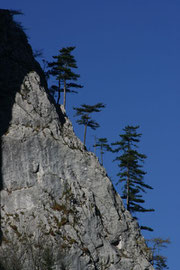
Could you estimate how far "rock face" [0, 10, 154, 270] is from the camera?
62656 millimetres

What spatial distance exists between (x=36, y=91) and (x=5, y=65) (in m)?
4.95

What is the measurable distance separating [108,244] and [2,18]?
3204 cm

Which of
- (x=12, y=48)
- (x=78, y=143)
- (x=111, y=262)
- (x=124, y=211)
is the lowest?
(x=111, y=262)

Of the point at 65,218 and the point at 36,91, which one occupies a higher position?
the point at 36,91

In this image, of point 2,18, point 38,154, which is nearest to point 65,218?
point 38,154

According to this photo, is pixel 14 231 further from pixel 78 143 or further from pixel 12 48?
pixel 12 48

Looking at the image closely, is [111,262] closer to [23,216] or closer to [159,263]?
[23,216]

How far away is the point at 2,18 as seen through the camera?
78.0 metres

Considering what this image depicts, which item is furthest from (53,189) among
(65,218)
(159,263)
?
(159,263)

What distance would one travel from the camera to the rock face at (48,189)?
62.7 meters

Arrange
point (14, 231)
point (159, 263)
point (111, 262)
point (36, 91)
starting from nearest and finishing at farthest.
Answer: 1. point (14, 231)
2. point (111, 262)
3. point (36, 91)
4. point (159, 263)

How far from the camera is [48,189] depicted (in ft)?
221

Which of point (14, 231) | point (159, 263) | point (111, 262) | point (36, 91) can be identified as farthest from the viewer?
point (159, 263)

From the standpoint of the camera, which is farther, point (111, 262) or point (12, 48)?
point (12, 48)
